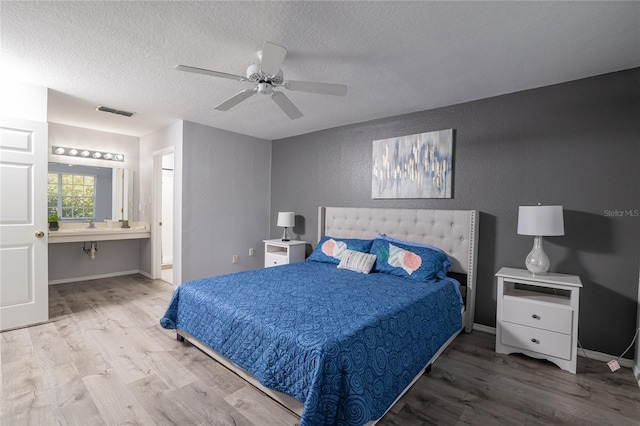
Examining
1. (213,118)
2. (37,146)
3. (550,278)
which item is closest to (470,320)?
(550,278)

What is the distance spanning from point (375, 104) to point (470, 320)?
2.45 meters

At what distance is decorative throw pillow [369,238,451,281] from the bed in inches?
0.4

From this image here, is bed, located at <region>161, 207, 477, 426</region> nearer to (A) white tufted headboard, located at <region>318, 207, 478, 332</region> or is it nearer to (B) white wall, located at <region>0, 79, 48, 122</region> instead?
(A) white tufted headboard, located at <region>318, 207, 478, 332</region>

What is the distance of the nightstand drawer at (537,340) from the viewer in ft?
7.56

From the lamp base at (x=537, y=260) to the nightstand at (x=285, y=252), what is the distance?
9.11 feet

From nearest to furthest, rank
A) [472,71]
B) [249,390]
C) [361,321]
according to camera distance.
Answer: [361,321] < [249,390] < [472,71]

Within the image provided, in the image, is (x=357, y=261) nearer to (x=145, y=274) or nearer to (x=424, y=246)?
(x=424, y=246)

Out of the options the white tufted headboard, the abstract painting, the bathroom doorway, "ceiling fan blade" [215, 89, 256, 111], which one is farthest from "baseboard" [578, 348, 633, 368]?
the bathroom doorway

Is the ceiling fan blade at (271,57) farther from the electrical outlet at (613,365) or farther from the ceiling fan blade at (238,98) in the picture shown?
the electrical outlet at (613,365)

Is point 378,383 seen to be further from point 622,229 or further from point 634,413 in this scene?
point 622,229

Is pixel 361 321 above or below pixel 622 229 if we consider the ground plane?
below

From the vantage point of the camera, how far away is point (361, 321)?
1759 mm

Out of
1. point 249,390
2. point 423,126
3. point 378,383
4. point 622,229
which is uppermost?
point 423,126

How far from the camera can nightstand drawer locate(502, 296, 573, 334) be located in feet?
7.55
